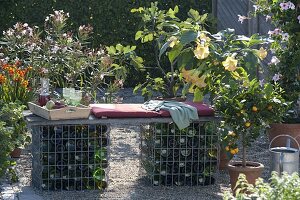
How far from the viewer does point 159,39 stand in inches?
284

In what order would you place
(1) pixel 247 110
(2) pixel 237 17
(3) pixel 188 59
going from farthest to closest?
(2) pixel 237 17 → (3) pixel 188 59 → (1) pixel 247 110

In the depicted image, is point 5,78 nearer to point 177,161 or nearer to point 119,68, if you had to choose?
point 119,68

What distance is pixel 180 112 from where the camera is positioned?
618 cm

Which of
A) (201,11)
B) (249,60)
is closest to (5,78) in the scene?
(249,60)

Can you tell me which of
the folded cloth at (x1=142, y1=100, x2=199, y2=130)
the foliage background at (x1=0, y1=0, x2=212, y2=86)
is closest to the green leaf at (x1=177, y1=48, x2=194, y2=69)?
the folded cloth at (x1=142, y1=100, x2=199, y2=130)

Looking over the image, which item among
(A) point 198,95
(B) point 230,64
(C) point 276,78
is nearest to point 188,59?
(A) point 198,95

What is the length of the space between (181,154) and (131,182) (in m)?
0.50

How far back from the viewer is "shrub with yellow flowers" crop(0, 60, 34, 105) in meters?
7.48

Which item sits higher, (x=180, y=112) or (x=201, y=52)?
(x=201, y=52)

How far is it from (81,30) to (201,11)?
4.13 m

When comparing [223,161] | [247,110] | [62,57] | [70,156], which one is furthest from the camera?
[62,57]

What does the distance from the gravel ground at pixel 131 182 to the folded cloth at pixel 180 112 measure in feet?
1.88

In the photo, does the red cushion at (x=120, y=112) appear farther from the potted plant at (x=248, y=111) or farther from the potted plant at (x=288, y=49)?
the potted plant at (x=288, y=49)

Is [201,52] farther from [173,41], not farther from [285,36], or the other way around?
[285,36]
